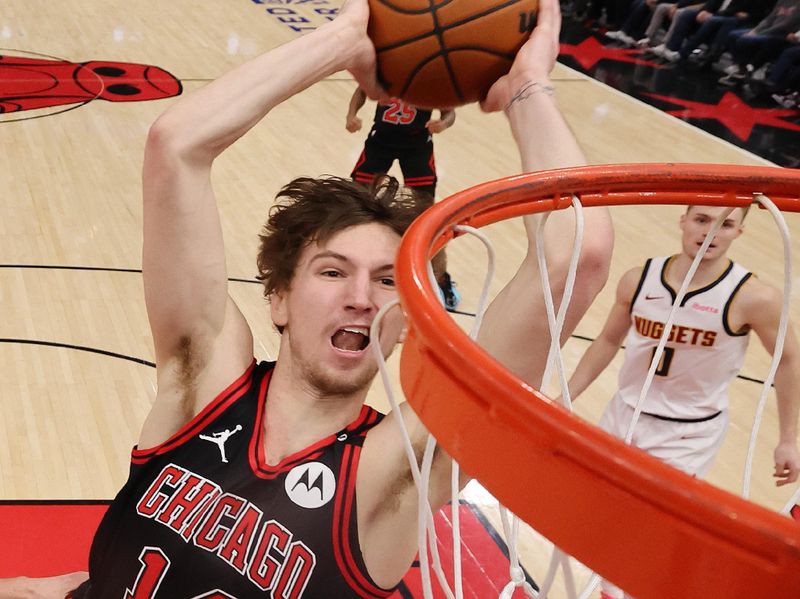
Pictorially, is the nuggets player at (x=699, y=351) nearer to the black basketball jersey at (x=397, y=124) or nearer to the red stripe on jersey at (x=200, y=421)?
the red stripe on jersey at (x=200, y=421)

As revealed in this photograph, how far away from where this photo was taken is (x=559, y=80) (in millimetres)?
9211

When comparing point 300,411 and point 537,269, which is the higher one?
point 537,269

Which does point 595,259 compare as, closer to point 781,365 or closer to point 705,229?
point 705,229

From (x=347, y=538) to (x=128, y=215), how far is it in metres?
4.11

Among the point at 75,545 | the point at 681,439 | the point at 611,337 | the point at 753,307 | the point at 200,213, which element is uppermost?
the point at 200,213

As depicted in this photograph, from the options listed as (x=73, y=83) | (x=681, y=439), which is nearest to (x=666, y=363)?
(x=681, y=439)

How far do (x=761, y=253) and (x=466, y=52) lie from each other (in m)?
4.25

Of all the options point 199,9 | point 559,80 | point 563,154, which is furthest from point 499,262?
point 199,9

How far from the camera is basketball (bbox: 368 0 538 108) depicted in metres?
1.92

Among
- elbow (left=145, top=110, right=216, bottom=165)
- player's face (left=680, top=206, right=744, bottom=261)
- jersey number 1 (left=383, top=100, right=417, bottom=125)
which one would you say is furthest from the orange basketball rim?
jersey number 1 (left=383, top=100, right=417, bottom=125)

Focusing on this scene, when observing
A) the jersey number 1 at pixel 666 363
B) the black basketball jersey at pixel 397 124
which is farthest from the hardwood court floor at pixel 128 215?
the black basketball jersey at pixel 397 124

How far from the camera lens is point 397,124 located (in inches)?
177

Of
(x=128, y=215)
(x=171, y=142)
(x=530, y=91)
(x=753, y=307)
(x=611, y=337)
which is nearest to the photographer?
(x=171, y=142)

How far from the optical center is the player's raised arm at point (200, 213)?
1666 millimetres
